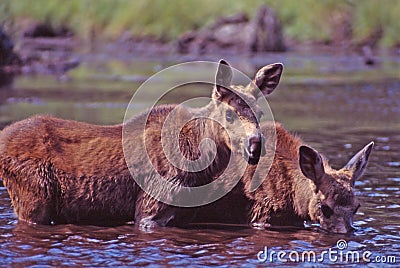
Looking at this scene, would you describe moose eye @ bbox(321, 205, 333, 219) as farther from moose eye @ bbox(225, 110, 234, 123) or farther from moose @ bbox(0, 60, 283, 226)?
moose eye @ bbox(225, 110, 234, 123)

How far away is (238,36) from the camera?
37500 millimetres

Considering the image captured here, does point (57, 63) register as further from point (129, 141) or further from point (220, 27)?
point (129, 141)

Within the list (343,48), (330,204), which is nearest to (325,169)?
(330,204)

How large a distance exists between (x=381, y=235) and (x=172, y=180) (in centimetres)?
223

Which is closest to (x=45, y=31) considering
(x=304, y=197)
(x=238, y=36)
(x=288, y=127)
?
(x=238, y=36)

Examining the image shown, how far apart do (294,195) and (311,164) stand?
1.62 ft

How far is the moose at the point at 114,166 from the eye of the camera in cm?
932

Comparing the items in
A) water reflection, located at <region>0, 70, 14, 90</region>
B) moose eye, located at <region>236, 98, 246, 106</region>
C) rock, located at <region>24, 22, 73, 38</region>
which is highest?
rock, located at <region>24, 22, 73, 38</region>

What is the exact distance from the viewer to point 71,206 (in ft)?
30.9

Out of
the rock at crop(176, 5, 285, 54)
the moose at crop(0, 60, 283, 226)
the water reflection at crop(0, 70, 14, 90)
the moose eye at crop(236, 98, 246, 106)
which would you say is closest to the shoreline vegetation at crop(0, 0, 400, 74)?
the rock at crop(176, 5, 285, 54)

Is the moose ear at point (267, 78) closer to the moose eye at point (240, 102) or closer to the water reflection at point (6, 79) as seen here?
the moose eye at point (240, 102)

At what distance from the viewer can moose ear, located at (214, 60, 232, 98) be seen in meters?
9.04

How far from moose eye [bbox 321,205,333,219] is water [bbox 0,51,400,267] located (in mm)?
200

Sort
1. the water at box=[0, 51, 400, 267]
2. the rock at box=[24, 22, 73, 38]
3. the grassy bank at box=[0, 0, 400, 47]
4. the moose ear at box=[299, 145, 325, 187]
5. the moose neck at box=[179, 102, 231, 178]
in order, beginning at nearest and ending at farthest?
the water at box=[0, 51, 400, 267]
the moose ear at box=[299, 145, 325, 187]
the moose neck at box=[179, 102, 231, 178]
the grassy bank at box=[0, 0, 400, 47]
the rock at box=[24, 22, 73, 38]
